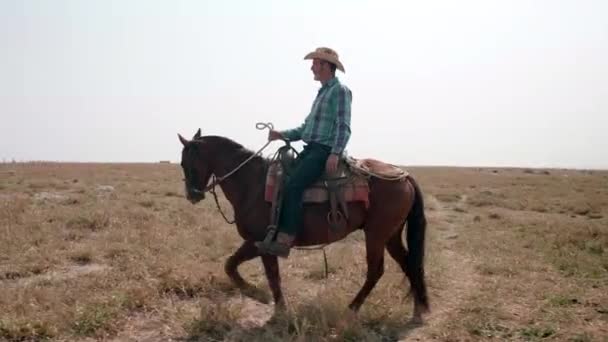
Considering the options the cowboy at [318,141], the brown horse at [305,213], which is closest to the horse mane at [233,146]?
the brown horse at [305,213]

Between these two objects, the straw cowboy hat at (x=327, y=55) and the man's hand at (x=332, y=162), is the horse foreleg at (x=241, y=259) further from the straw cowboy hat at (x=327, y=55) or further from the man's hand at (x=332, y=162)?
the straw cowboy hat at (x=327, y=55)

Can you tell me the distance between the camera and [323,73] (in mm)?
5637

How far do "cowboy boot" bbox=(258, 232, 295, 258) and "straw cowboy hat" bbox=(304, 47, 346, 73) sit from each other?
2.10m

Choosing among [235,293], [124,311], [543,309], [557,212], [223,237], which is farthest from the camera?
[557,212]

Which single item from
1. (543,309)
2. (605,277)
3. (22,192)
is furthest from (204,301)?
(22,192)

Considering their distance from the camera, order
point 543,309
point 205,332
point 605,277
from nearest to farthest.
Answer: point 205,332, point 543,309, point 605,277

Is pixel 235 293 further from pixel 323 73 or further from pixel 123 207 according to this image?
pixel 123 207

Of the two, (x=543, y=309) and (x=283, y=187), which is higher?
(x=283, y=187)

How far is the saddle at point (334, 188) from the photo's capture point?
5.66 m

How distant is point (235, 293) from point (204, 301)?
745mm

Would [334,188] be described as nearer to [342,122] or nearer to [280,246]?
[342,122]

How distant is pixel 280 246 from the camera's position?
5402 mm

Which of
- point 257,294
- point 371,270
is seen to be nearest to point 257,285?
point 257,294

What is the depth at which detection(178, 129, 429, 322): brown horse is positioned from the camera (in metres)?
5.77
